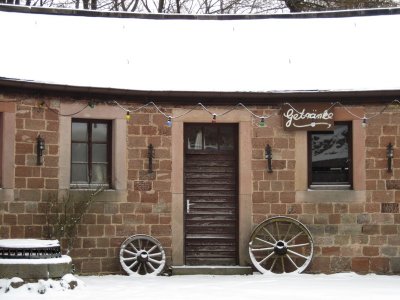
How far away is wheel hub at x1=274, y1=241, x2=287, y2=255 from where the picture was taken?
1191cm

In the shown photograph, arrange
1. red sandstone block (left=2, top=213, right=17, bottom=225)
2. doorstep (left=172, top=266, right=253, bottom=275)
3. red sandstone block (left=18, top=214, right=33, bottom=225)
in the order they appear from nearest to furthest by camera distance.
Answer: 1. red sandstone block (left=2, top=213, right=17, bottom=225)
2. red sandstone block (left=18, top=214, right=33, bottom=225)
3. doorstep (left=172, top=266, right=253, bottom=275)

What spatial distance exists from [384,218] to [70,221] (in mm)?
5101

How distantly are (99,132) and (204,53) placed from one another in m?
2.57

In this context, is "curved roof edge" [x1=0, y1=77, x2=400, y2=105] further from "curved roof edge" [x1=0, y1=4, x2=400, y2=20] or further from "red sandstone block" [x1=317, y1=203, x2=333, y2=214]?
"curved roof edge" [x1=0, y1=4, x2=400, y2=20]

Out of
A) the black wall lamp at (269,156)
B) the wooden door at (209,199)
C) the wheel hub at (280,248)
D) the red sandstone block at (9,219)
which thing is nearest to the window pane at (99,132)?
the wooden door at (209,199)

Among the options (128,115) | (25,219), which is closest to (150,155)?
(128,115)

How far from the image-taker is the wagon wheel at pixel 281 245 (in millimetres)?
11977

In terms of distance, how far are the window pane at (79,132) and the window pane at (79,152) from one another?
0.10 meters

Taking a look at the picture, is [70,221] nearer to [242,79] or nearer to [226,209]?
[226,209]

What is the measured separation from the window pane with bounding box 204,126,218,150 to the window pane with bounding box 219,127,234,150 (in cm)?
9

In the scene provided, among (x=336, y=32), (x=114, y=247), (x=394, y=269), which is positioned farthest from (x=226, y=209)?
(x=336, y=32)

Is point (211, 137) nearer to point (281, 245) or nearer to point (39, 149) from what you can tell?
point (281, 245)

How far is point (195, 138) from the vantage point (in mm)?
12641

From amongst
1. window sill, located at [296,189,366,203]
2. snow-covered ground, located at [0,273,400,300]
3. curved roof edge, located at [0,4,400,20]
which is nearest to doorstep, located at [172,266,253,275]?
snow-covered ground, located at [0,273,400,300]
